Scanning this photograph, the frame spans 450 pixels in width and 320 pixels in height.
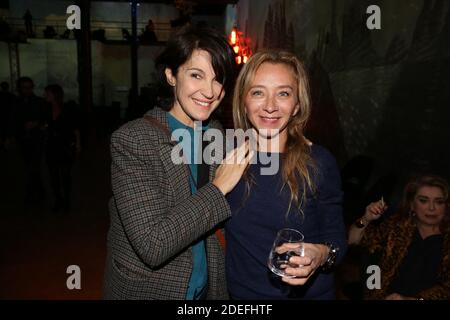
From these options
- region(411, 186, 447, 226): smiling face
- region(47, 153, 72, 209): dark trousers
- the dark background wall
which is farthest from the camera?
region(47, 153, 72, 209): dark trousers

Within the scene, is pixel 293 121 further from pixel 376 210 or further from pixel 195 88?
pixel 376 210

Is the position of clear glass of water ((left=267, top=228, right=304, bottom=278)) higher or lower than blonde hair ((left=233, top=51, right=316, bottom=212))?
lower

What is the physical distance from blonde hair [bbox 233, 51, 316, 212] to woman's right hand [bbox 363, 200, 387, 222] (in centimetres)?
103

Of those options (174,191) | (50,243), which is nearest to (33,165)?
(50,243)

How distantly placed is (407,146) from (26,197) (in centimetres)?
550

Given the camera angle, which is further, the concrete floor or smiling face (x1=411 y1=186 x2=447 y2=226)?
the concrete floor

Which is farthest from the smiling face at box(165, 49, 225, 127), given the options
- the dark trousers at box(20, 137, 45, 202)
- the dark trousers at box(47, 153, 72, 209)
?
the dark trousers at box(20, 137, 45, 202)

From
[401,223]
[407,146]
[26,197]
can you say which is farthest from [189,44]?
[26,197]

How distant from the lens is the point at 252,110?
5.69 feet

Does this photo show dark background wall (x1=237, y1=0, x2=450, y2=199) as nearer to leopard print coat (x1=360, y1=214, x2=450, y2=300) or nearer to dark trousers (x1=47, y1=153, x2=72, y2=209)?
leopard print coat (x1=360, y1=214, x2=450, y2=300)

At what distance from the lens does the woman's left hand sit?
143 centimetres

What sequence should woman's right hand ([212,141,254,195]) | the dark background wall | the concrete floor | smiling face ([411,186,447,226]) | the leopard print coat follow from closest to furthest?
woman's right hand ([212,141,254,195]) < the leopard print coat < smiling face ([411,186,447,226]) < the dark background wall < the concrete floor

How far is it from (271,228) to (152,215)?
20.7 inches
